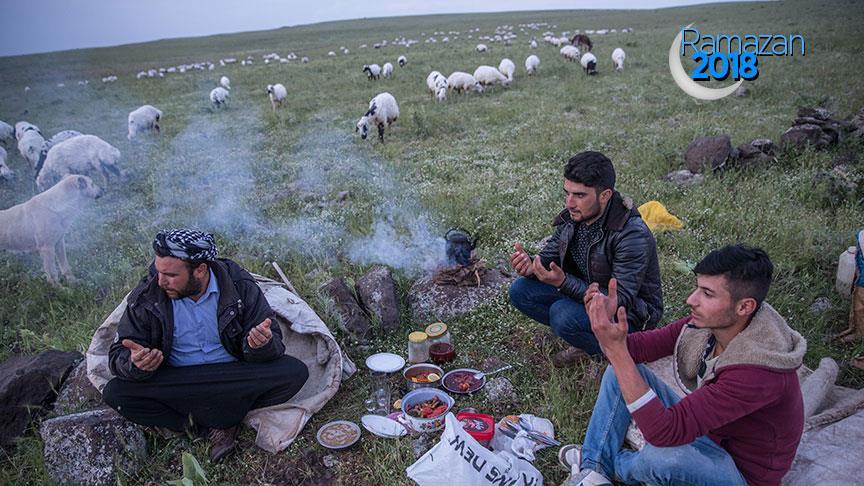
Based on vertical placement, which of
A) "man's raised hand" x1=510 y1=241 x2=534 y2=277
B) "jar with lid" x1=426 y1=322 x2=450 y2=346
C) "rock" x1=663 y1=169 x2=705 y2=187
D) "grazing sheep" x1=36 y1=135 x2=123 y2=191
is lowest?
"jar with lid" x1=426 y1=322 x2=450 y2=346

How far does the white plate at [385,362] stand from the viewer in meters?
4.43

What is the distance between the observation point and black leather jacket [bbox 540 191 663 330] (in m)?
3.74

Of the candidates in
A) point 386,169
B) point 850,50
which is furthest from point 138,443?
point 850,50

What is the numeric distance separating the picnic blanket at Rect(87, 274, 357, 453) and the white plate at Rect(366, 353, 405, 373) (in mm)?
160

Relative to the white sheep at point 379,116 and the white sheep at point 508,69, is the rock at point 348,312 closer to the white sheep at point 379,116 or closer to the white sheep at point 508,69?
the white sheep at point 379,116

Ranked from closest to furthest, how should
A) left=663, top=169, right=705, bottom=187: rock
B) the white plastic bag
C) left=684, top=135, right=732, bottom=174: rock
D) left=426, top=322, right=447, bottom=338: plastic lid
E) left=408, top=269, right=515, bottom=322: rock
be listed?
the white plastic bag
left=426, top=322, right=447, bottom=338: plastic lid
left=408, top=269, right=515, bottom=322: rock
left=663, top=169, right=705, bottom=187: rock
left=684, top=135, right=732, bottom=174: rock

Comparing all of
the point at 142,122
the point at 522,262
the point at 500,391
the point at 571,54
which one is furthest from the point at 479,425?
the point at 571,54

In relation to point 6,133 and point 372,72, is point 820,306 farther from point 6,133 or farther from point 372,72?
point 372,72

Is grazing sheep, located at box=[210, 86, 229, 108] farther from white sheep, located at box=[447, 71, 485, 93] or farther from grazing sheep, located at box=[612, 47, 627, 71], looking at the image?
grazing sheep, located at box=[612, 47, 627, 71]

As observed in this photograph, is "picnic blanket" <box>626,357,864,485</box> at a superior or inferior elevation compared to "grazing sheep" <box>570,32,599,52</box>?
inferior

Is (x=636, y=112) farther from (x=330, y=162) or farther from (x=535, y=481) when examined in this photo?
(x=535, y=481)

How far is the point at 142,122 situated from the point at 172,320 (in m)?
15.2

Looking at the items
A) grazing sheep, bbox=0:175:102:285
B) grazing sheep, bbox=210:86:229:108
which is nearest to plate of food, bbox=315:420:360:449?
grazing sheep, bbox=0:175:102:285

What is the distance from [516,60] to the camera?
27.6 metres
